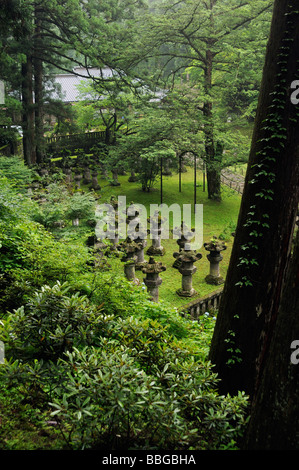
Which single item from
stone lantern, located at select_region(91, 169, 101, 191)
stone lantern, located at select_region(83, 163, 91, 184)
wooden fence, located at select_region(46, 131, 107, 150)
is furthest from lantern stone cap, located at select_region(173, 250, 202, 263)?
wooden fence, located at select_region(46, 131, 107, 150)

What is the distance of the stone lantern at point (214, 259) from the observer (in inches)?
336

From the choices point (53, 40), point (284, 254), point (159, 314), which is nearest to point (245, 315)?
point (284, 254)

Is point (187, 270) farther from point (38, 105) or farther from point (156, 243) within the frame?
point (38, 105)

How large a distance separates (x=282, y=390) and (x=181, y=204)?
12.9 m

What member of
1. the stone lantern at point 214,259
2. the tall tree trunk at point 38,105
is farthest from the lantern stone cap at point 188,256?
the tall tree trunk at point 38,105

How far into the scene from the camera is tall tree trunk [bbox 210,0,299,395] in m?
3.70

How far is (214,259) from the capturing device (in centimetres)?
868

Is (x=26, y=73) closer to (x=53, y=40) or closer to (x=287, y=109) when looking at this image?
(x=53, y=40)

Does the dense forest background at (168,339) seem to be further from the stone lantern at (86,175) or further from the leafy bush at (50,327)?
the stone lantern at (86,175)

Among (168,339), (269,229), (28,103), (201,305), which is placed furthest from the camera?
(28,103)

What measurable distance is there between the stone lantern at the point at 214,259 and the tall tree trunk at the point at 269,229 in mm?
4735

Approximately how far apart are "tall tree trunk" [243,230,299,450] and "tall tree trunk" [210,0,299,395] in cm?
129

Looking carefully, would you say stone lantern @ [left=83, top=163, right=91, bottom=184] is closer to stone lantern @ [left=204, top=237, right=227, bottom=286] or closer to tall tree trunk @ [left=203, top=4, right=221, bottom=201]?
tall tree trunk @ [left=203, top=4, right=221, bottom=201]

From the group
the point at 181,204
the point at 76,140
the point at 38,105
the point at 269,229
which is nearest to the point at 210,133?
the point at 181,204
